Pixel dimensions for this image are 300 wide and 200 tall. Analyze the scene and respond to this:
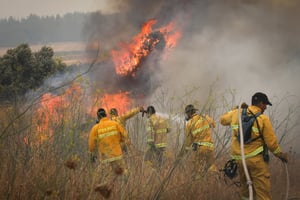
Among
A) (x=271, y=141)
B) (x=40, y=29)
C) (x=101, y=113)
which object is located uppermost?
(x=40, y=29)

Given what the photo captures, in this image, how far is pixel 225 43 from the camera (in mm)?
15133

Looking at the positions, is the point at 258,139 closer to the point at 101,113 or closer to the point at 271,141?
the point at 271,141

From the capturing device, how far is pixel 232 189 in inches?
276

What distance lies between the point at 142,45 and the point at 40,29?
21.5 m

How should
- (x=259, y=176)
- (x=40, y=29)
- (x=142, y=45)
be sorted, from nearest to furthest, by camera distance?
1. (x=259, y=176)
2. (x=142, y=45)
3. (x=40, y=29)

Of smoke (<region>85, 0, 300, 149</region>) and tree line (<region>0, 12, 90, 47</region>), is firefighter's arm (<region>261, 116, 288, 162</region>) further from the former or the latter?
tree line (<region>0, 12, 90, 47</region>)

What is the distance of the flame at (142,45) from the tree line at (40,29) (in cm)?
1206

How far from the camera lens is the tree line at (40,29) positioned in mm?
29172

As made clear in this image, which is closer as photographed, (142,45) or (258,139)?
(258,139)

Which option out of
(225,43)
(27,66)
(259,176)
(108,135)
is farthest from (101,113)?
(27,66)

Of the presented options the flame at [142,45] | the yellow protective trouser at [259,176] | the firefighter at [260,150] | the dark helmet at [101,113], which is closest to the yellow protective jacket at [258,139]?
the firefighter at [260,150]

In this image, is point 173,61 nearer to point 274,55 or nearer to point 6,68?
point 274,55

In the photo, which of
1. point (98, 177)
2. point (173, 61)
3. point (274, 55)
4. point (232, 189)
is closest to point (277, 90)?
point (274, 55)

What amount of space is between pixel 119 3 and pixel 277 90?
24.5 feet
